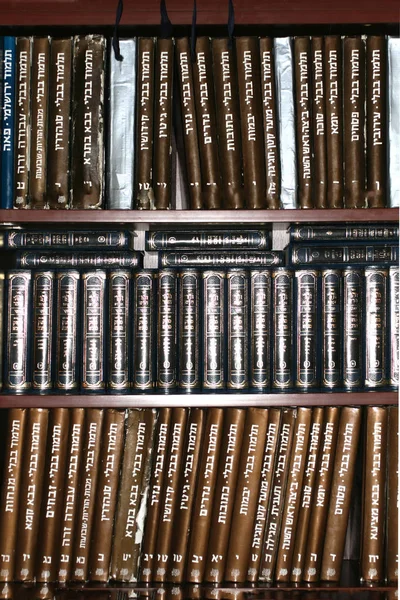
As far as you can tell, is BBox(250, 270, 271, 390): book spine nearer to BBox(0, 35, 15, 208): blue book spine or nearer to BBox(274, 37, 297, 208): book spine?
BBox(274, 37, 297, 208): book spine

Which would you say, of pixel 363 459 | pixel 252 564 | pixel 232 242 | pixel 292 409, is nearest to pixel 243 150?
pixel 232 242

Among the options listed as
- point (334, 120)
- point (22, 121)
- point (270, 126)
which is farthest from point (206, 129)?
point (22, 121)

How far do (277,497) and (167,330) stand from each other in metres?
0.37

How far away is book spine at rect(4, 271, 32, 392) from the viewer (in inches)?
42.9

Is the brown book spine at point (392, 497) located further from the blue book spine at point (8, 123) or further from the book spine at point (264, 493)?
the blue book spine at point (8, 123)

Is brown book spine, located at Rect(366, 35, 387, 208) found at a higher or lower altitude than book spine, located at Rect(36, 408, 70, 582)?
higher

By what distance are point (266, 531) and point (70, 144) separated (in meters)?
0.80

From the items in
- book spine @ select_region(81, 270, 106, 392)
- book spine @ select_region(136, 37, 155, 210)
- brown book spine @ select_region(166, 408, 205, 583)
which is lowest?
Answer: brown book spine @ select_region(166, 408, 205, 583)

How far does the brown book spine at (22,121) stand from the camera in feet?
3.61

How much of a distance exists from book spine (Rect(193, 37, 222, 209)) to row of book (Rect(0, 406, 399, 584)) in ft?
1.32

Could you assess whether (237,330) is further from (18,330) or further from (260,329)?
(18,330)

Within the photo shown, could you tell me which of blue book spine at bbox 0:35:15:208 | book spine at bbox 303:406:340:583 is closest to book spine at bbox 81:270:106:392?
blue book spine at bbox 0:35:15:208

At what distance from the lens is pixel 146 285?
3.66 ft

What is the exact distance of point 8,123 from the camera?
1.10 meters
